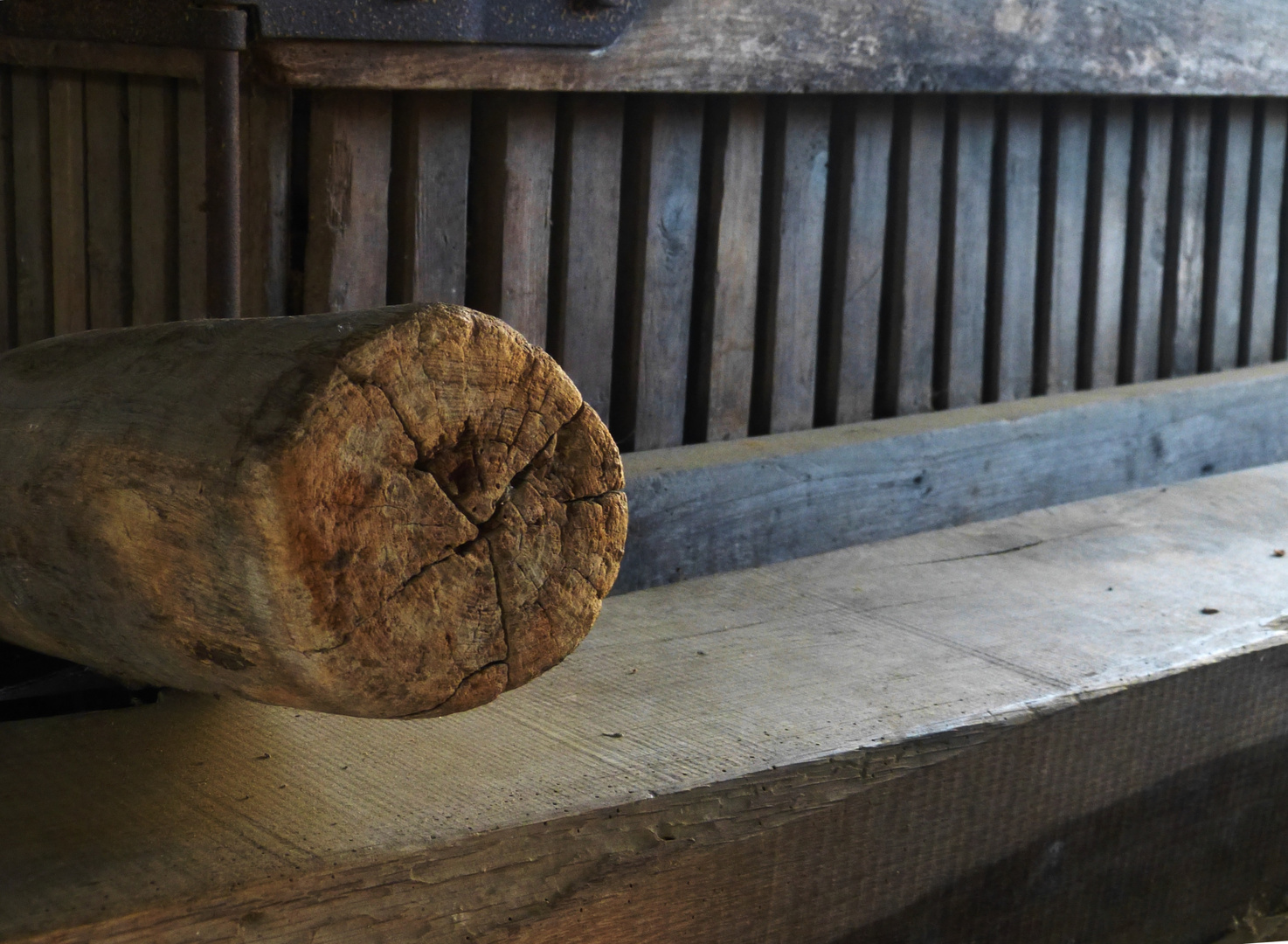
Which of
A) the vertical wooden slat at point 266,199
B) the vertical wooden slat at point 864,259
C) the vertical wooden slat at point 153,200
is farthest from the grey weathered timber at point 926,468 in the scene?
A: the vertical wooden slat at point 153,200

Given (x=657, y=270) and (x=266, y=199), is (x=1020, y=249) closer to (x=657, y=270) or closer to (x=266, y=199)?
(x=657, y=270)

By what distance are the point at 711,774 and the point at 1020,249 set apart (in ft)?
6.10

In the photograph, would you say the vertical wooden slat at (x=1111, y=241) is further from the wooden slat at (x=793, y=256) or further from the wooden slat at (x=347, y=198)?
the wooden slat at (x=347, y=198)

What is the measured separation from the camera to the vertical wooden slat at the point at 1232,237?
12.2 feet

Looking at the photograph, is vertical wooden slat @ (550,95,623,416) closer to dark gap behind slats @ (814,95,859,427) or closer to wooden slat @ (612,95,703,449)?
wooden slat @ (612,95,703,449)

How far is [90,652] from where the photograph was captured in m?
1.65

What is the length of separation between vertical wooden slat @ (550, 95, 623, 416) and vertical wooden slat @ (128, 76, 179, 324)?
66cm

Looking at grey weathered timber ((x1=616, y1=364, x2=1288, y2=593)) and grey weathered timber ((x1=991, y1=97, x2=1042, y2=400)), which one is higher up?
grey weathered timber ((x1=991, y1=97, x2=1042, y2=400))

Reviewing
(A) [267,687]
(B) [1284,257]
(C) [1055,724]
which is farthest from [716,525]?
(B) [1284,257]

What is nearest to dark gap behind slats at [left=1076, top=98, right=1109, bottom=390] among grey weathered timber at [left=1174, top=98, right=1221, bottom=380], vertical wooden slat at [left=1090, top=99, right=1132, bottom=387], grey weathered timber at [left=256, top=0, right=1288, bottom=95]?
vertical wooden slat at [left=1090, top=99, right=1132, bottom=387]

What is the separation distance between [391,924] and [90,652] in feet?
1.53

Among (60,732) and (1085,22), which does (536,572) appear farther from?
(1085,22)

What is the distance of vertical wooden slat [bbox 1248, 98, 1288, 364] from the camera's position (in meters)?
3.83

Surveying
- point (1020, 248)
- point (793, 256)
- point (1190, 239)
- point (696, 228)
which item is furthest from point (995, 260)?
point (696, 228)
